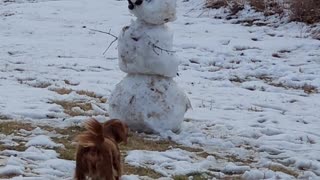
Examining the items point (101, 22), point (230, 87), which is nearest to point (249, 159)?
point (230, 87)

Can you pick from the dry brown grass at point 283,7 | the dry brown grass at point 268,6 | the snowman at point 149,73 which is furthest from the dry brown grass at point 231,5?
the snowman at point 149,73

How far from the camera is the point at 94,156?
4.73m

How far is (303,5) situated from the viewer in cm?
1498

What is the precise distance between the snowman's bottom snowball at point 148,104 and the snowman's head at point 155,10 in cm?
62

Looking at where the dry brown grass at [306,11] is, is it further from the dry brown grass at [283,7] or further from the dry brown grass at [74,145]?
the dry brown grass at [74,145]

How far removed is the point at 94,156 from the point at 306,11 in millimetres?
10805

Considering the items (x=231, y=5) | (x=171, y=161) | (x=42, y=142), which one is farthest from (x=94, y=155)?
(x=231, y=5)

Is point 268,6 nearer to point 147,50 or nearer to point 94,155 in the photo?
point 147,50

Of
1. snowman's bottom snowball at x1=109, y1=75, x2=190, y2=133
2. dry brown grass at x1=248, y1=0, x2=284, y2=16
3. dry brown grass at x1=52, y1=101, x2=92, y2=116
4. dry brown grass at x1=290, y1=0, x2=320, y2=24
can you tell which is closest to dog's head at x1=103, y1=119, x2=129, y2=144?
snowman's bottom snowball at x1=109, y1=75, x2=190, y2=133

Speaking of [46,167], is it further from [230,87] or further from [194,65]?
[194,65]

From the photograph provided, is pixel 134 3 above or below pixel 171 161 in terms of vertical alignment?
above

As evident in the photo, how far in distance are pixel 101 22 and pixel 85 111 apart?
27.8 feet

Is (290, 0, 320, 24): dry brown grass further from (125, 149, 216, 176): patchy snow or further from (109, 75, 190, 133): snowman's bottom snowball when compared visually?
(125, 149, 216, 176): patchy snow

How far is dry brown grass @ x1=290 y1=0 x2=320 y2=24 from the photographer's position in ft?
48.0
